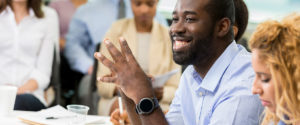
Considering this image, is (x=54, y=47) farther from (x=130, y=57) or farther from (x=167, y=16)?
(x=130, y=57)

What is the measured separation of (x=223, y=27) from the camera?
5.36 ft

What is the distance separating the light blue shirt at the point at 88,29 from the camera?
11.9 ft

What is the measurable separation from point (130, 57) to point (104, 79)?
0.13 metres

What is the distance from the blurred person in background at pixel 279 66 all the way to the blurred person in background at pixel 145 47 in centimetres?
174

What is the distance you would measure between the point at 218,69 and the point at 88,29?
2.24 metres

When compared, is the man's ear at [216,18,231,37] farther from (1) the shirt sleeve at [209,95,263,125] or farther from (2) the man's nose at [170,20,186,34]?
(1) the shirt sleeve at [209,95,263,125]

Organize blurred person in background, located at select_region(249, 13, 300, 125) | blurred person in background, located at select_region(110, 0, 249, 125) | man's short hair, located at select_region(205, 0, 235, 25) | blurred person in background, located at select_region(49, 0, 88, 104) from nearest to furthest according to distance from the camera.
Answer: blurred person in background, located at select_region(249, 13, 300, 125), man's short hair, located at select_region(205, 0, 235, 25), blurred person in background, located at select_region(110, 0, 249, 125), blurred person in background, located at select_region(49, 0, 88, 104)

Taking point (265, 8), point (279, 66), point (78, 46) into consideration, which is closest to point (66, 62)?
point (78, 46)

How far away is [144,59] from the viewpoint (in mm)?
3148

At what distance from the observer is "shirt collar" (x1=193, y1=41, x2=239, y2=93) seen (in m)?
1.61

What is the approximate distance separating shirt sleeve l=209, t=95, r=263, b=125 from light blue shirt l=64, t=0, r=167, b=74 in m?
2.16

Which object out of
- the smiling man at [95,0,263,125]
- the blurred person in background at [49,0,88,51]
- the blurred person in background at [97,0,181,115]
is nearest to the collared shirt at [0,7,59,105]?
the blurred person in background at [97,0,181,115]

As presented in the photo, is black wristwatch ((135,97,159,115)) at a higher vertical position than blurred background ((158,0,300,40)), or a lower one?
lower

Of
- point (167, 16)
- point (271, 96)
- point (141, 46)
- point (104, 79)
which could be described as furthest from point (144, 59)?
point (271, 96)
